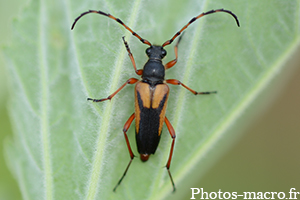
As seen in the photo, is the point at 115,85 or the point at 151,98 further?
the point at 151,98

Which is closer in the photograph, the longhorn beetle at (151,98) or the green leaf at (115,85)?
the green leaf at (115,85)

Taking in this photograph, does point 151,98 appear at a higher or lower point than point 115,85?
higher

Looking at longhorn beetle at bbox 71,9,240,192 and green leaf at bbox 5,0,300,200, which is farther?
longhorn beetle at bbox 71,9,240,192

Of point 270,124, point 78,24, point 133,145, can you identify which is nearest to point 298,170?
point 270,124
